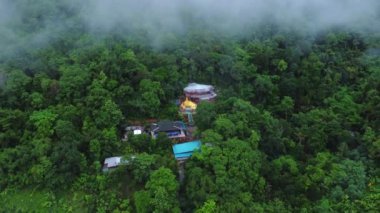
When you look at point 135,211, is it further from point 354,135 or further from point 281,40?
point 281,40

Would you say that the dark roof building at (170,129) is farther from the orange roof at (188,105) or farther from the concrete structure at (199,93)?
the concrete structure at (199,93)

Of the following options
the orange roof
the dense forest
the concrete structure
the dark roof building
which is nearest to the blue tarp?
the dense forest

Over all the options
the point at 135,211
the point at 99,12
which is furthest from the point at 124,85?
the point at 99,12

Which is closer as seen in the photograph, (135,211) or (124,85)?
(135,211)

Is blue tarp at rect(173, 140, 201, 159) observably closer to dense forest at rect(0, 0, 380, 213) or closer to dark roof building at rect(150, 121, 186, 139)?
dense forest at rect(0, 0, 380, 213)

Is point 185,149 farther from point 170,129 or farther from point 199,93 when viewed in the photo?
point 199,93

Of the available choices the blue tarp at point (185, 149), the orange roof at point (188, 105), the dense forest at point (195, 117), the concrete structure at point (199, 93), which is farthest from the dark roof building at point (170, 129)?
the concrete structure at point (199, 93)
